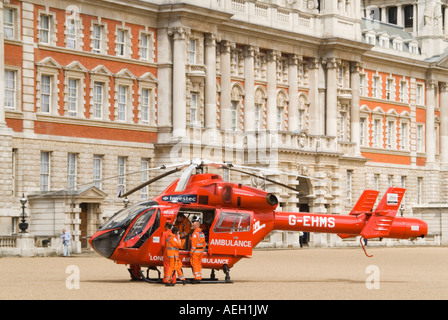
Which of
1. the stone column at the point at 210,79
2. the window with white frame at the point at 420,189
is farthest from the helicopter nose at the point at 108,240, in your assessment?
the window with white frame at the point at 420,189

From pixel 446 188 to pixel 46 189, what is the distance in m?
48.3

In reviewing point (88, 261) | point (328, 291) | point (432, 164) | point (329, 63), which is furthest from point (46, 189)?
point (432, 164)

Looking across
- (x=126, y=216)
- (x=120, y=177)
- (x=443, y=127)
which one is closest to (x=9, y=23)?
(x=120, y=177)

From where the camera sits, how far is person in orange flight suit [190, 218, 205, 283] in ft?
119

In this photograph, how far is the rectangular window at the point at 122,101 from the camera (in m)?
72.0

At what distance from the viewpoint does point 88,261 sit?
52.4 metres

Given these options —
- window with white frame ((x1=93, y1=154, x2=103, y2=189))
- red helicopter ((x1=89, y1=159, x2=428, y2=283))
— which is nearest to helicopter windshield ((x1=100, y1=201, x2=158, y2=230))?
red helicopter ((x1=89, y1=159, x2=428, y2=283))

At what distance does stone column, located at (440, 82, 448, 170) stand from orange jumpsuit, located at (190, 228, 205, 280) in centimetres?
7108

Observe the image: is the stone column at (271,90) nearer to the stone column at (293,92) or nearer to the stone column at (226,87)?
the stone column at (293,92)

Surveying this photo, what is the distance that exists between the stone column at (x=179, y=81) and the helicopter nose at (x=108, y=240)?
123 ft

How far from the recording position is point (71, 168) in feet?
224

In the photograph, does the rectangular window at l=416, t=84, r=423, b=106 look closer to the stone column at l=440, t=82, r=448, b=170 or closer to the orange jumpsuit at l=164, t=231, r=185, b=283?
the stone column at l=440, t=82, r=448, b=170

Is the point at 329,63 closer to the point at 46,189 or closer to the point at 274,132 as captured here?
the point at 274,132

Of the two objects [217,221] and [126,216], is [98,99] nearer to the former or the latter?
[217,221]
